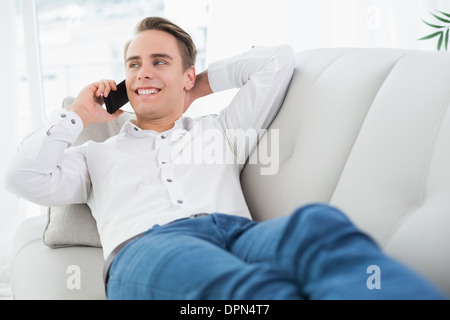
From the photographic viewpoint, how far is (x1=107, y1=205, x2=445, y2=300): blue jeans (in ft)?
2.50

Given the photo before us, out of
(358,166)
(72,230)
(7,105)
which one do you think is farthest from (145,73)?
(7,105)

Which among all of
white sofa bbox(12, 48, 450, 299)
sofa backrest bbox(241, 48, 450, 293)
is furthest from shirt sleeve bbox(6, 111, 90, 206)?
sofa backrest bbox(241, 48, 450, 293)

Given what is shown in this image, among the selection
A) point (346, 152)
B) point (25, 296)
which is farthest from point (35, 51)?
point (346, 152)

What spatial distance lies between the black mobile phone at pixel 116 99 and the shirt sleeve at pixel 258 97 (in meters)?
0.32

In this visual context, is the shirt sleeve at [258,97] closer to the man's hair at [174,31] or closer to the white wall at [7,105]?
the man's hair at [174,31]

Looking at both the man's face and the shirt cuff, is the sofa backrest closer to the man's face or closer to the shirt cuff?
the man's face

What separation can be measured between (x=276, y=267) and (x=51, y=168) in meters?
0.74

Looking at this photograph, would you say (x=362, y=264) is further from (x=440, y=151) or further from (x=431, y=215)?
(x=440, y=151)

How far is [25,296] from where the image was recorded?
1.33 m

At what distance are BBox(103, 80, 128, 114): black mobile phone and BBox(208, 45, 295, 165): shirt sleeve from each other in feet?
1.04

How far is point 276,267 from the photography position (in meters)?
0.91

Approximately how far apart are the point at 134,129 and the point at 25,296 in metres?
0.58

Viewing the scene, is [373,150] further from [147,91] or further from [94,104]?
[94,104]

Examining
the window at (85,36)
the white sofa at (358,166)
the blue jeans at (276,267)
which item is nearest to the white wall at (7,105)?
the window at (85,36)
